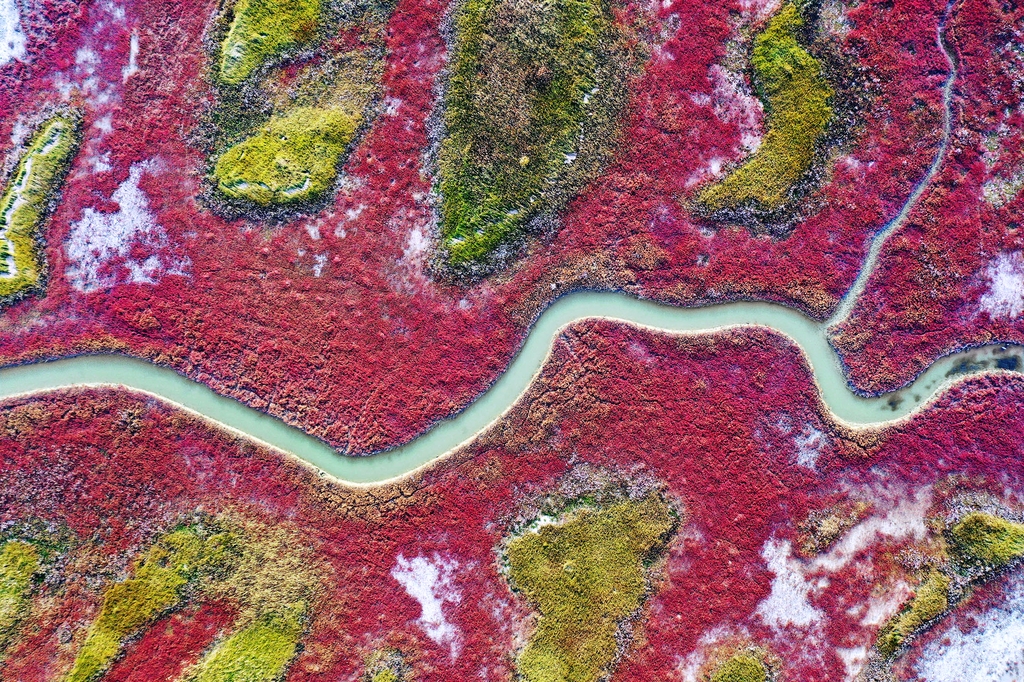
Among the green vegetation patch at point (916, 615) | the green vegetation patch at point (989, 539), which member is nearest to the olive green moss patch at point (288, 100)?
the green vegetation patch at point (916, 615)

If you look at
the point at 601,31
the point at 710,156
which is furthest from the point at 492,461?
the point at 601,31

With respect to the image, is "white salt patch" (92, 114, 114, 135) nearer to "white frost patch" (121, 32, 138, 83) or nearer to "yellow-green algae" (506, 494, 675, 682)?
"white frost patch" (121, 32, 138, 83)

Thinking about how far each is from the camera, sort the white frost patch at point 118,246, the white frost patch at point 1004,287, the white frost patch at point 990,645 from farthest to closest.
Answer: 1. the white frost patch at point 1004,287
2. the white frost patch at point 118,246
3. the white frost patch at point 990,645

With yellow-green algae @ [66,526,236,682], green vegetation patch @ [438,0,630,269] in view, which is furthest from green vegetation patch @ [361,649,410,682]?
green vegetation patch @ [438,0,630,269]

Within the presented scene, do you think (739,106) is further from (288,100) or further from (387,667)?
(387,667)

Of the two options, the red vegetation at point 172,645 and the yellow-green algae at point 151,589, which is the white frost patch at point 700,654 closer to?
the red vegetation at point 172,645
